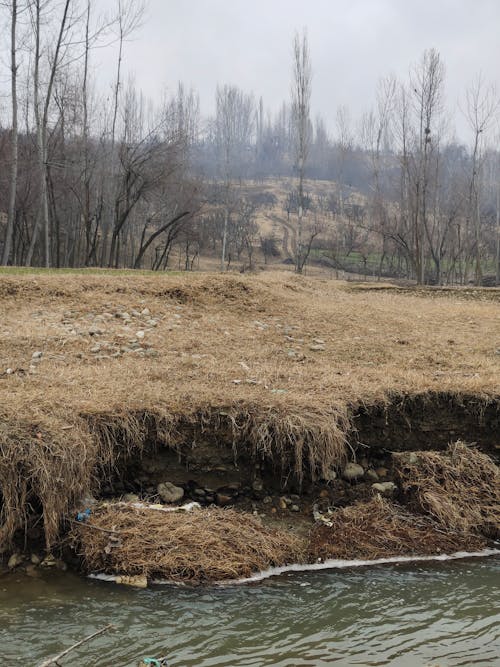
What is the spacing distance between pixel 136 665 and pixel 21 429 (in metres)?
2.07

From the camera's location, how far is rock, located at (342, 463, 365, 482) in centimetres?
539

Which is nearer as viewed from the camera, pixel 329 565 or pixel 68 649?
pixel 68 649

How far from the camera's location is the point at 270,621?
3.58 m

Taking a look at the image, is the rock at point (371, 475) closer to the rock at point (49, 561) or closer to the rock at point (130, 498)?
the rock at point (130, 498)

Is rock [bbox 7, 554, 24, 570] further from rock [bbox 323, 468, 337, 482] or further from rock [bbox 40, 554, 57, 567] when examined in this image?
rock [bbox 323, 468, 337, 482]

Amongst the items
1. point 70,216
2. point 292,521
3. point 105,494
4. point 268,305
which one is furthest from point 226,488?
point 70,216

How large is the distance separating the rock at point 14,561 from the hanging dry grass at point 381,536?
2.12 metres

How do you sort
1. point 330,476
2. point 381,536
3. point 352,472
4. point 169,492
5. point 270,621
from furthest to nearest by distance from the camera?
point 352,472 → point 330,476 → point 169,492 → point 381,536 → point 270,621

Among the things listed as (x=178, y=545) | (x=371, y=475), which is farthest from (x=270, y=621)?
(x=371, y=475)

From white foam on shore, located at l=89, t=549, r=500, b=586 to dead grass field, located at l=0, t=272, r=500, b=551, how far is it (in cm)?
89

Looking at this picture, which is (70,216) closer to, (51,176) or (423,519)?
(51,176)

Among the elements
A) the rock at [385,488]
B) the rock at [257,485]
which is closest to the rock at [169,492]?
the rock at [257,485]

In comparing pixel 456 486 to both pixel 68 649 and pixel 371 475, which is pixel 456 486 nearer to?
pixel 371 475

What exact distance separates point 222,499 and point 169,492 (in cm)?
46
